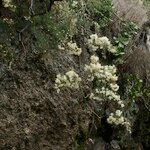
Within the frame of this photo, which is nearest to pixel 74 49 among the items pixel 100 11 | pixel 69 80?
pixel 69 80

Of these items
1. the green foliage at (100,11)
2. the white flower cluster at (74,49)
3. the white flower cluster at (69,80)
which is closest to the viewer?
the white flower cluster at (69,80)

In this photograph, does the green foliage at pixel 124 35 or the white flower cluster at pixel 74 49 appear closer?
the white flower cluster at pixel 74 49

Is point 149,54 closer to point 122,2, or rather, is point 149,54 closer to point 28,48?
point 122,2

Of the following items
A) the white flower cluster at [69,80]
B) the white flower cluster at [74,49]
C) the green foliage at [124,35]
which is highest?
the green foliage at [124,35]

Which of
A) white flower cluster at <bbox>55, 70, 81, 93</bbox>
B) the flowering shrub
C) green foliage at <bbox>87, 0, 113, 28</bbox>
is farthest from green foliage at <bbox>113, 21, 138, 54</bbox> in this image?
white flower cluster at <bbox>55, 70, 81, 93</bbox>

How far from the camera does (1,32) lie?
14.2 feet

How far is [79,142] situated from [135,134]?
3.85 feet

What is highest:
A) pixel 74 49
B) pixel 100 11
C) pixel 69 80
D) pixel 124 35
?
pixel 100 11

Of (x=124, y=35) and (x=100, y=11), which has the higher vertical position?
(x=100, y=11)

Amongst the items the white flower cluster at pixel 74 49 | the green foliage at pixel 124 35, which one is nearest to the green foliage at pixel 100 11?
the green foliage at pixel 124 35

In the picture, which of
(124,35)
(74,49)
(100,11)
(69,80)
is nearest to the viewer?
(69,80)

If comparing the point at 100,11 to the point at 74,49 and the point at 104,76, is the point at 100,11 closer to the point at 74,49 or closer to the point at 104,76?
the point at 74,49

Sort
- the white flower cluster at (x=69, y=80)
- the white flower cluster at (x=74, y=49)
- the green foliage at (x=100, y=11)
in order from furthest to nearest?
the green foliage at (x=100, y=11) < the white flower cluster at (x=74, y=49) < the white flower cluster at (x=69, y=80)

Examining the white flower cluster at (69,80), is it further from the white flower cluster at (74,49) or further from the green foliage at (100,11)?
the green foliage at (100,11)
